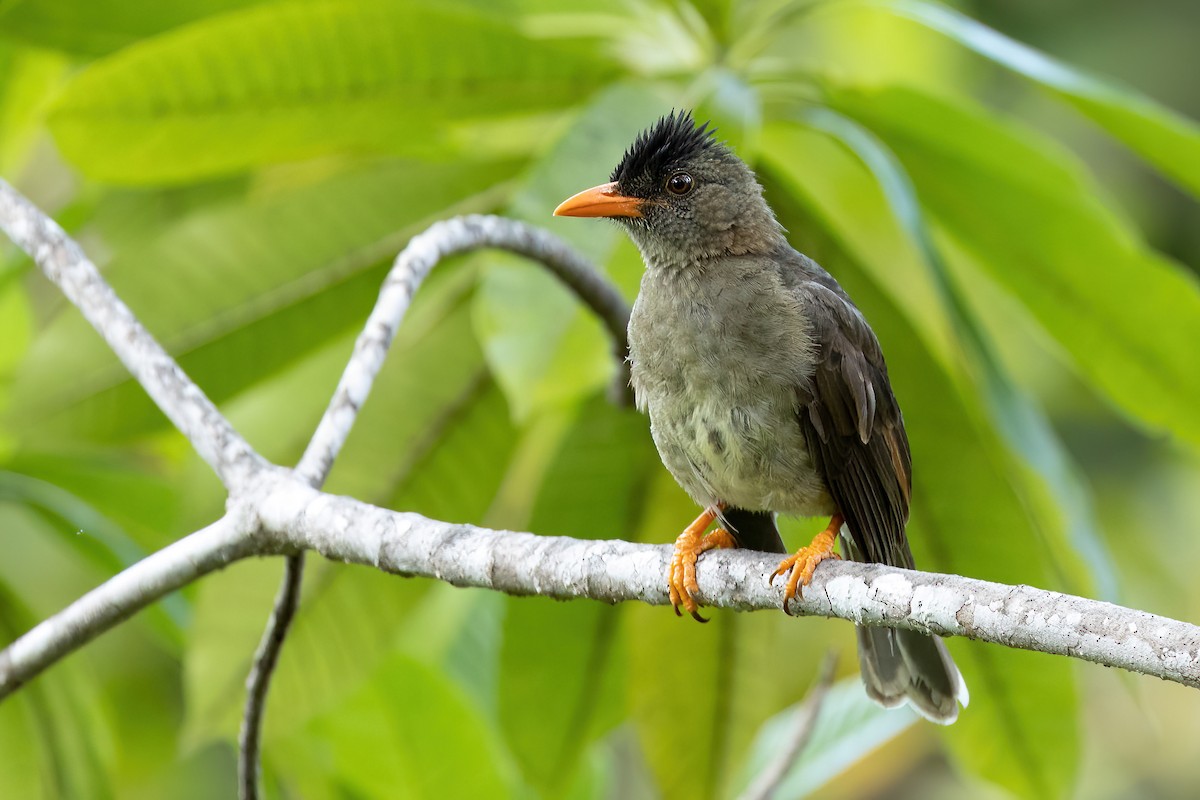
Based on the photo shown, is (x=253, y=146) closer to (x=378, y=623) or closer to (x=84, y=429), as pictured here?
(x=84, y=429)

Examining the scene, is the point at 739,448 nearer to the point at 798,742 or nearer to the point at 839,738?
the point at 798,742

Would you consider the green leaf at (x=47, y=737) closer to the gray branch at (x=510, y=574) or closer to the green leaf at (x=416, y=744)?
the green leaf at (x=416, y=744)

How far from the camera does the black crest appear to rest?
2.62 m

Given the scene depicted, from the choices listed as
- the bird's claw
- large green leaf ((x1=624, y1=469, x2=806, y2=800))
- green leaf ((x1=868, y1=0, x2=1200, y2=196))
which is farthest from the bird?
green leaf ((x1=868, y1=0, x2=1200, y2=196))

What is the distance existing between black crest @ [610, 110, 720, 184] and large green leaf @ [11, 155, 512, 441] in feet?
1.31

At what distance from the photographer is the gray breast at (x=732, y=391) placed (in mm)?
2281

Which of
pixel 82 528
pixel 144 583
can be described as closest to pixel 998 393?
pixel 144 583

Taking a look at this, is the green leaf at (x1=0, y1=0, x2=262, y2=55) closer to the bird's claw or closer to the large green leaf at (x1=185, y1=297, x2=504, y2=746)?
the large green leaf at (x1=185, y1=297, x2=504, y2=746)

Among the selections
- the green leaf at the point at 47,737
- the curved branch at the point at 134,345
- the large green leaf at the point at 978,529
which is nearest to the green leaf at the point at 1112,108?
the large green leaf at the point at 978,529

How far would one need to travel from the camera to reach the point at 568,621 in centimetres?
285

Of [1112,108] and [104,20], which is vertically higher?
[104,20]

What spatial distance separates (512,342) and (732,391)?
402 millimetres

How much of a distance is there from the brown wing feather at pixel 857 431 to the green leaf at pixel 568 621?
0.62 m

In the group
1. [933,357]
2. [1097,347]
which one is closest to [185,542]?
[933,357]
